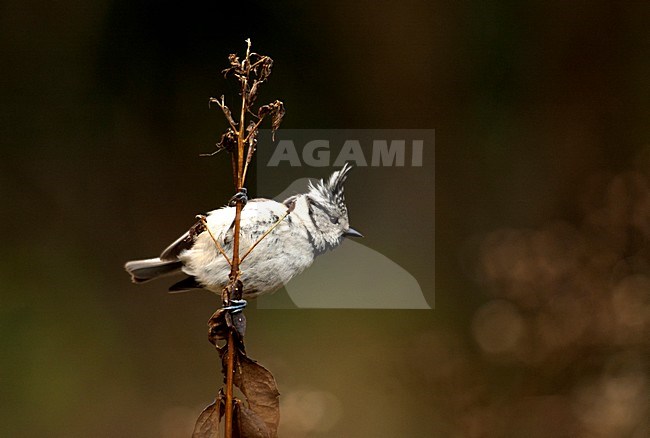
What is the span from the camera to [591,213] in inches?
41.0

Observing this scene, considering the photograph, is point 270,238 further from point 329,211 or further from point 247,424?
point 247,424

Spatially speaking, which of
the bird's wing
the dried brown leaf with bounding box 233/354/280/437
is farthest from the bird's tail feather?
the dried brown leaf with bounding box 233/354/280/437

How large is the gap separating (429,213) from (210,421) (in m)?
0.51

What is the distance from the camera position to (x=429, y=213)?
981mm

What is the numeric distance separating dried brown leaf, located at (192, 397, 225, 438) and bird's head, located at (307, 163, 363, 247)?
26cm

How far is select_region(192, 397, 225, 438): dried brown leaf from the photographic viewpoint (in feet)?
1.81

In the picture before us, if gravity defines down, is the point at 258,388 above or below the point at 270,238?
below

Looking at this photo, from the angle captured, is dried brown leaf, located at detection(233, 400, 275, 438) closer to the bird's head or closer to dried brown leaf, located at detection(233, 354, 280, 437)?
dried brown leaf, located at detection(233, 354, 280, 437)

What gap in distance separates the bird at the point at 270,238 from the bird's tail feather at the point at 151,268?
0.03 metres

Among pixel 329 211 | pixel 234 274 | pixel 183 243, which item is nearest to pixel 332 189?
pixel 329 211

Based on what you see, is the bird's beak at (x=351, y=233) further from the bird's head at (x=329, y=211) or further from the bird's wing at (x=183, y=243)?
the bird's wing at (x=183, y=243)

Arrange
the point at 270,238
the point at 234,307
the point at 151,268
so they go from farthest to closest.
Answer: the point at 151,268 → the point at 270,238 → the point at 234,307

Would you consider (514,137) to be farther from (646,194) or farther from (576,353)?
(576,353)

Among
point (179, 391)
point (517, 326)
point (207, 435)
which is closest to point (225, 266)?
point (207, 435)
